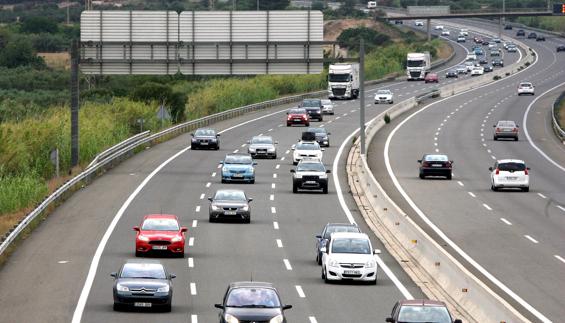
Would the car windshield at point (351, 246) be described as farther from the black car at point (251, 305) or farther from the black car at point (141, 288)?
the black car at point (251, 305)

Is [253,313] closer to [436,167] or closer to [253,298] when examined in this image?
[253,298]

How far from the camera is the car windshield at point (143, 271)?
3152 centimetres

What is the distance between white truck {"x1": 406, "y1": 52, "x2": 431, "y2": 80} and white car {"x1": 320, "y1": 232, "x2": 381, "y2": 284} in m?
129

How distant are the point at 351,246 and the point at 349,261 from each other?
1.81 ft

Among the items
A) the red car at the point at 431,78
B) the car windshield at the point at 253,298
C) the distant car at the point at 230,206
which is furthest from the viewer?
the red car at the point at 431,78

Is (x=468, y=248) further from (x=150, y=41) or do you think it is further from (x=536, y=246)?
(x=150, y=41)

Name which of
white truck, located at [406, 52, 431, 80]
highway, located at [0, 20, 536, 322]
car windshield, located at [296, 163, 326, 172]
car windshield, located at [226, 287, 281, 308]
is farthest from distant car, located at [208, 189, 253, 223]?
white truck, located at [406, 52, 431, 80]

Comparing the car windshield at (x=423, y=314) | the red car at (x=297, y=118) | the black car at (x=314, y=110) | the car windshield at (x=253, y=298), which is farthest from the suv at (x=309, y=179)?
the black car at (x=314, y=110)

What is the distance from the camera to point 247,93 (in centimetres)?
12494

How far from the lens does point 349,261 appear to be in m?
37.6

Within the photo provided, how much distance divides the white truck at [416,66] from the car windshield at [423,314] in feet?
464

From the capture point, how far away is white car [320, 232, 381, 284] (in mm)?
37438

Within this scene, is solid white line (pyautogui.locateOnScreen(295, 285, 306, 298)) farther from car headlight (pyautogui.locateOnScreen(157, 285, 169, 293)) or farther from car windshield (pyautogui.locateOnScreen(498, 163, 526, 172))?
car windshield (pyautogui.locateOnScreen(498, 163, 526, 172))

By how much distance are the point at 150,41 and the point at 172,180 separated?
1829cm
